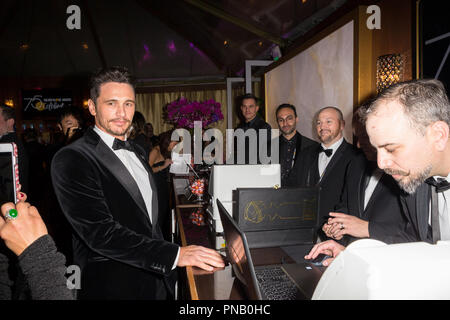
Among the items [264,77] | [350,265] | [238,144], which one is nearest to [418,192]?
[350,265]

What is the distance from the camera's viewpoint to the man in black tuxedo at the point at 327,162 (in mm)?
2490

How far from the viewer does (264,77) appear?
22.0 feet

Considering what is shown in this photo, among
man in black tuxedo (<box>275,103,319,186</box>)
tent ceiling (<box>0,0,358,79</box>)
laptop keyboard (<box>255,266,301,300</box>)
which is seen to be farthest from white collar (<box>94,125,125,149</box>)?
tent ceiling (<box>0,0,358,79</box>)

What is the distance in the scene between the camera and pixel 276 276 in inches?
48.4

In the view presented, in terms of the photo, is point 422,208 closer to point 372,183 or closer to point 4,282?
point 372,183

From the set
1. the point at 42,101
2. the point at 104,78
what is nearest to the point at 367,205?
the point at 104,78

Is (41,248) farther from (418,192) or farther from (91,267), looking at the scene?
(418,192)

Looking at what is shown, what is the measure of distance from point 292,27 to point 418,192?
4.09 metres

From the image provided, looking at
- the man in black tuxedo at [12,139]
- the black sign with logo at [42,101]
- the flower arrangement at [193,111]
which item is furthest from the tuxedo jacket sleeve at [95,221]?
the black sign with logo at [42,101]

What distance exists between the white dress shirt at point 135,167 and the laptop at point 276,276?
548 millimetres

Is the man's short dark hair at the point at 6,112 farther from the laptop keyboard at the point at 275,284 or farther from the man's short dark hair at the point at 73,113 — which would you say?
the laptop keyboard at the point at 275,284

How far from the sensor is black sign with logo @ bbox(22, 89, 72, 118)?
9.75 m

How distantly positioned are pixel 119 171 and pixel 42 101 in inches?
407

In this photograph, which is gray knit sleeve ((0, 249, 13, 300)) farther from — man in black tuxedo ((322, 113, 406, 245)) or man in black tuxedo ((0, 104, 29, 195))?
man in black tuxedo ((0, 104, 29, 195))
